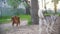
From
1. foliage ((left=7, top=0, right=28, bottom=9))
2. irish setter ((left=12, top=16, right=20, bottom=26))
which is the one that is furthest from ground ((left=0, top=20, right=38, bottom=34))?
foliage ((left=7, top=0, right=28, bottom=9))

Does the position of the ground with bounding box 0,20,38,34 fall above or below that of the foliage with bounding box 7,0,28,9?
below

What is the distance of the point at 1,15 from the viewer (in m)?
1.26

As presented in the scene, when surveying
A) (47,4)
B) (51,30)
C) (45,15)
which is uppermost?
(47,4)

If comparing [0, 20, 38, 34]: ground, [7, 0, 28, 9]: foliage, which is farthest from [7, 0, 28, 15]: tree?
[0, 20, 38, 34]: ground

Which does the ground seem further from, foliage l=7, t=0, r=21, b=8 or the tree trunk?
foliage l=7, t=0, r=21, b=8

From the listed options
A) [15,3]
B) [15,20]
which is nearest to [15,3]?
[15,3]

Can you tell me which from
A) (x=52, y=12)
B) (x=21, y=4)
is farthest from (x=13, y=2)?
(x=52, y=12)

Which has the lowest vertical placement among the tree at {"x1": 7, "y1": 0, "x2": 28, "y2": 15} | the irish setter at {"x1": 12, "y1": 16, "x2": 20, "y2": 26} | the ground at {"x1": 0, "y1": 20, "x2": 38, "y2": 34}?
the ground at {"x1": 0, "y1": 20, "x2": 38, "y2": 34}

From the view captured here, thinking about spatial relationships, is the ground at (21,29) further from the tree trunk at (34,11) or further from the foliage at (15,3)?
the foliage at (15,3)

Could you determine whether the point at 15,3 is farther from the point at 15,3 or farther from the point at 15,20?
the point at 15,20

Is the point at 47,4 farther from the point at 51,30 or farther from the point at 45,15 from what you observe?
the point at 51,30

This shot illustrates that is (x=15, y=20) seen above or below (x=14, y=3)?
below

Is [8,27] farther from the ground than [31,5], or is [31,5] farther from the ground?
[31,5]

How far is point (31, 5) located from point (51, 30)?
298 mm
